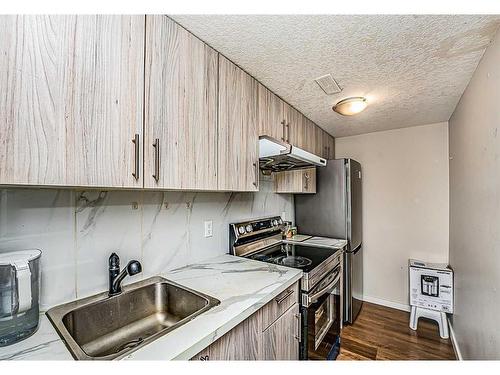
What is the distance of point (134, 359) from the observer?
2.30 feet

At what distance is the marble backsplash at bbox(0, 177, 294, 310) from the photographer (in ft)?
3.12

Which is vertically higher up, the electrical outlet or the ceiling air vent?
the ceiling air vent

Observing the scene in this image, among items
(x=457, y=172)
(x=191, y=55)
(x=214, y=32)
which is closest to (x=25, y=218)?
(x=191, y=55)

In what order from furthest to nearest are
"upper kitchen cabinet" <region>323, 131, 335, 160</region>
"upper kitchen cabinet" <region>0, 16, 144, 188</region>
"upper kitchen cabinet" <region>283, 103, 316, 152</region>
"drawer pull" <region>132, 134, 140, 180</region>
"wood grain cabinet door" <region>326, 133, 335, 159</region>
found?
"wood grain cabinet door" <region>326, 133, 335, 159</region> < "upper kitchen cabinet" <region>323, 131, 335, 160</region> < "upper kitchen cabinet" <region>283, 103, 316, 152</region> < "drawer pull" <region>132, 134, 140, 180</region> < "upper kitchen cabinet" <region>0, 16, 144, 188</region>

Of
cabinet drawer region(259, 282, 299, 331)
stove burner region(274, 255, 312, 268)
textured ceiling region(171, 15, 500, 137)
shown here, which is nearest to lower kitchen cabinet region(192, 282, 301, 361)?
cabinet drawer region(259, 282, 299, 331)

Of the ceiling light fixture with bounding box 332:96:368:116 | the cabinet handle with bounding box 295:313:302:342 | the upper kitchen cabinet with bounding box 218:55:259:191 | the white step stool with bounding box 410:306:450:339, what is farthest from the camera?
the white step stool with bounding box 410:306:450:339

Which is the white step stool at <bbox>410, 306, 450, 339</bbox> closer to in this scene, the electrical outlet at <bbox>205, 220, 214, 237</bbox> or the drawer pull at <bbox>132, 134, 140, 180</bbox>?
the electrical outlet at <bbox>205, 220, 214, 237</bbox>

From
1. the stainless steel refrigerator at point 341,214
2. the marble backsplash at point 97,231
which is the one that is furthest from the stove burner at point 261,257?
the stainless steel refrigerator at point 341,214

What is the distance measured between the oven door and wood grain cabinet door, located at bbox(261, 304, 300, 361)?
80mm

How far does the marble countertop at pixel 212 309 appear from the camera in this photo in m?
0.73

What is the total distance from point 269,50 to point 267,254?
1.48 metres

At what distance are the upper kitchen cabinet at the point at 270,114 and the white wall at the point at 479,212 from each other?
1.23 m

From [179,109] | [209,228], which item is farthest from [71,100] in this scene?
[209,228]

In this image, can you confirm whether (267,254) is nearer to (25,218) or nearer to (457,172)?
(25,218)
